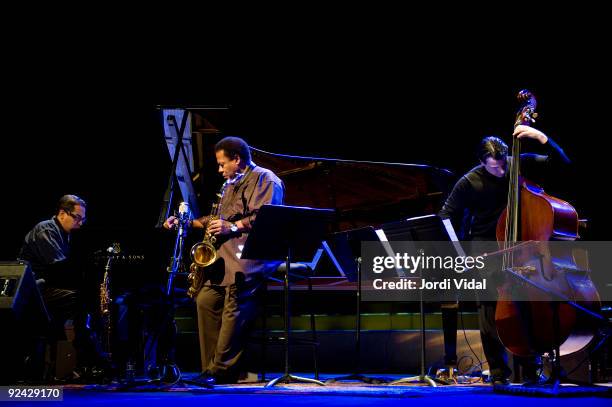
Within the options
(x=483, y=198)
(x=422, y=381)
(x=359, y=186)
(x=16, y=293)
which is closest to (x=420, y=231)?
(x=483, y=198)

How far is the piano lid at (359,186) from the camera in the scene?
6102 millimetres

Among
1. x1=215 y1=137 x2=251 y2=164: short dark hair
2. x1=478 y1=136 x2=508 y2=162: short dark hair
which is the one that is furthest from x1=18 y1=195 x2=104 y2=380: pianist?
x1=478 y1=136 x2=508 y2=162: short dark hair

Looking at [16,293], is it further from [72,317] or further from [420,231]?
[420,231]

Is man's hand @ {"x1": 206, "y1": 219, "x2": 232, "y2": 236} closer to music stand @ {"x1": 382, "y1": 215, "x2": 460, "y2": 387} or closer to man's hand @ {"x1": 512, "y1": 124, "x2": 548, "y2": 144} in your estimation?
music stand @ {"x1": 382, "y1": 215, "x2": 460, "y2": 387}

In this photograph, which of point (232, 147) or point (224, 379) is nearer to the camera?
point (224, 379)

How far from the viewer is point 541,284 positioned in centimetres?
370

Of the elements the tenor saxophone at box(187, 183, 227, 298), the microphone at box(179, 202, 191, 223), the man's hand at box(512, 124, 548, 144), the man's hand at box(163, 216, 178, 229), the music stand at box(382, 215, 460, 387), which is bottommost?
the tenor saxophone at box(187, 183, 227, 298)

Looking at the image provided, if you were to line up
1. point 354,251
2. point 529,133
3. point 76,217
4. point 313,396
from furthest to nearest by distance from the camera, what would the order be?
point 76,217
point 354,251
point 529,133
point 313,396

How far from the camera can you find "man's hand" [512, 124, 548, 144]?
407cm

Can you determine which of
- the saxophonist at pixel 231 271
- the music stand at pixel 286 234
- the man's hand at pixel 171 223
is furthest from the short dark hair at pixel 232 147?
the music stand at pixel 286 234

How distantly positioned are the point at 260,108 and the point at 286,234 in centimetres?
368

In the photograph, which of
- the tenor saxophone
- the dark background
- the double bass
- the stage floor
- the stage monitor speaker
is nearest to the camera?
the stage floor

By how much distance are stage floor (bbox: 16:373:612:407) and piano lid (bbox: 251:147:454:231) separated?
2166mm

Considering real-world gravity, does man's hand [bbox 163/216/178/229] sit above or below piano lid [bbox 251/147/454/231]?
below
